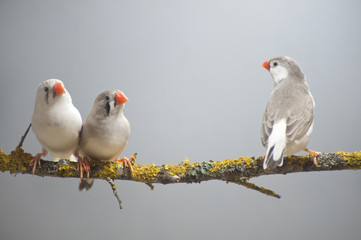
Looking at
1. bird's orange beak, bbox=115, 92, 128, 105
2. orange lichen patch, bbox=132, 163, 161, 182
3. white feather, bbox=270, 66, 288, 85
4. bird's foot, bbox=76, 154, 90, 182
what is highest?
white feather, bbox=270, 66, 288, 85

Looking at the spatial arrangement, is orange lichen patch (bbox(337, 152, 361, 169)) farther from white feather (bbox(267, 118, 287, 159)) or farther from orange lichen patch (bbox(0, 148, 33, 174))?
orange lichen patch (bbox(0, 148, 33, 174))

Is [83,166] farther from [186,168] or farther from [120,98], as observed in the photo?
[186,168]

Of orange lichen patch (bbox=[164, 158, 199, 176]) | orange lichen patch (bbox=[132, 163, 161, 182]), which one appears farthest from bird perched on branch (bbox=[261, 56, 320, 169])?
orange lichen patch (bbox=[132, 163, 161, 182])

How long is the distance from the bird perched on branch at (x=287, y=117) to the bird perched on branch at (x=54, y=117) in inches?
36.7

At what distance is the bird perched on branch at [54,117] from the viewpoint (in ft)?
5.33

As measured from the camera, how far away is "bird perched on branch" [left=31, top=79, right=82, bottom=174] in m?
1.62

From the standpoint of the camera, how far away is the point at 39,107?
1.64m

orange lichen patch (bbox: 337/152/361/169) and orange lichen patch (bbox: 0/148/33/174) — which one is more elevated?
orange lichen patch (bbox: 337/152/361/169)

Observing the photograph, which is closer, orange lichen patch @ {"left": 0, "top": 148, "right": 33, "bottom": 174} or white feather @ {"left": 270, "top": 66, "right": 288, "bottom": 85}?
orange lichen patch @ {"left": 0, "top": 148, "right": 33, "bottom": 174}

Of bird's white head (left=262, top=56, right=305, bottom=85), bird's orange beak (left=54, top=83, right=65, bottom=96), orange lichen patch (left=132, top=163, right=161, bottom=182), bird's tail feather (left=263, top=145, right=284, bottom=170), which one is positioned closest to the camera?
bird's tail feather (left=263, top=145, right=284, bottom=170)

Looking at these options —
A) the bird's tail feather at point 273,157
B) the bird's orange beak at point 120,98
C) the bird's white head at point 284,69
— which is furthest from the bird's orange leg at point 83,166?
the bird's white head at point 284,69

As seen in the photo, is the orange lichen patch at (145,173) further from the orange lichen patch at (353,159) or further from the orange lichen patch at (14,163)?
the orange lichen patch at (353,159)

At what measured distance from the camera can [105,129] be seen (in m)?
1.68

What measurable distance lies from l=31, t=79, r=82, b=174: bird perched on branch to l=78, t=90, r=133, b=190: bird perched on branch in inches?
3.0
